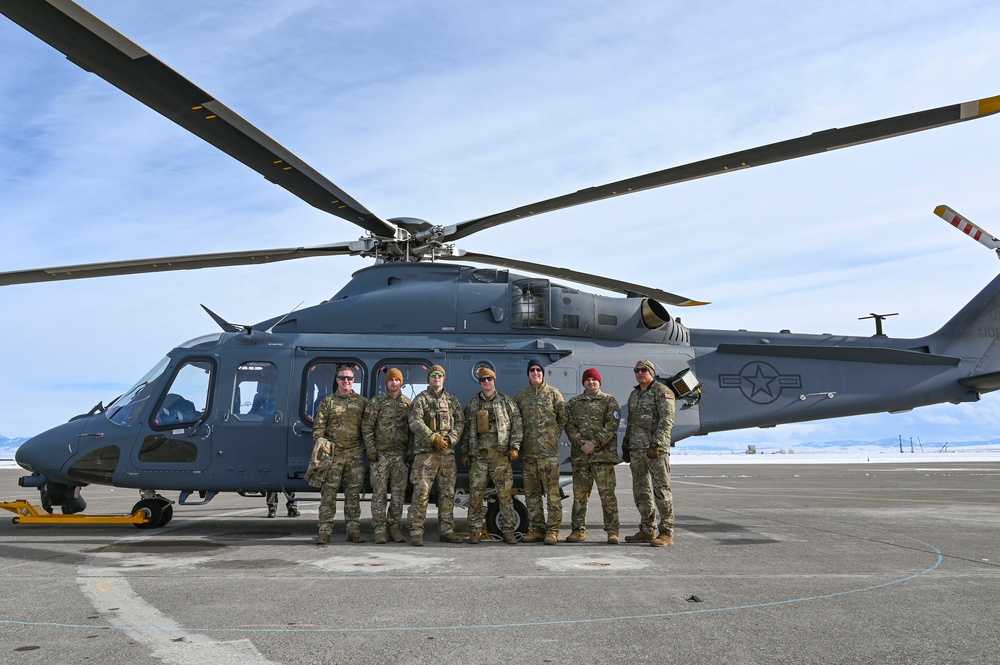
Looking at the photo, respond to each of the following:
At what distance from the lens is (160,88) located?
5.88m

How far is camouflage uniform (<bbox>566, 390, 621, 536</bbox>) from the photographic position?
8.08 meters

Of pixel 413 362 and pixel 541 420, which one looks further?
pixel 413 362

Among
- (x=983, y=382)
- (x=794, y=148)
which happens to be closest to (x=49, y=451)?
(x=794, y=148)

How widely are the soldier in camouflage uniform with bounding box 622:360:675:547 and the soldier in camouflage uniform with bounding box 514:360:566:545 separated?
0.84 metres

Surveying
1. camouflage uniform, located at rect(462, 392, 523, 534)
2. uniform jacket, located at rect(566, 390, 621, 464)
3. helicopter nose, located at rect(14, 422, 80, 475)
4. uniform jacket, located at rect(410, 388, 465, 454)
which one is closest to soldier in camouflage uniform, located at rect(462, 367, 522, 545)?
camouflage uniform, located at rect(462, 392, 523, 534)

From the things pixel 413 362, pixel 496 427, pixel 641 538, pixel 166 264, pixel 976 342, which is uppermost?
pixel 166 264

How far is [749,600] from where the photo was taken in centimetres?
498

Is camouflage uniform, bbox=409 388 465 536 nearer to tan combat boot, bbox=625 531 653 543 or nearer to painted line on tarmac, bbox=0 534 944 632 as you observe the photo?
tan combat boot, bbox=625 531 653 543

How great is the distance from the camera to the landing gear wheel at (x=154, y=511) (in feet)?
30.3

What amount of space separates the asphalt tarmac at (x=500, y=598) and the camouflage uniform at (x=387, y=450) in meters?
0.46

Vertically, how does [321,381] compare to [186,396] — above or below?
A: above

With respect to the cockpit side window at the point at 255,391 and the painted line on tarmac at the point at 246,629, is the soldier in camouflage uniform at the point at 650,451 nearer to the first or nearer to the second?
the painted line on tarmac at the point at 246,629

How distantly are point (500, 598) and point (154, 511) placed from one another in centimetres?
619

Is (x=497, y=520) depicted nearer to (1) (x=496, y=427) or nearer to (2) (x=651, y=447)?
(1) (x=496, y=427)
